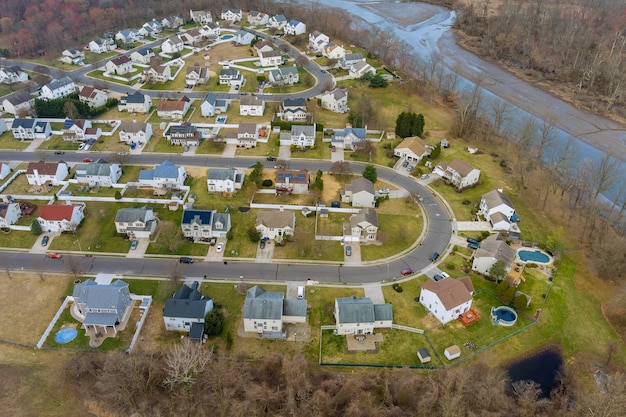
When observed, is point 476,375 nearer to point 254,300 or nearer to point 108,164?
point 254,300

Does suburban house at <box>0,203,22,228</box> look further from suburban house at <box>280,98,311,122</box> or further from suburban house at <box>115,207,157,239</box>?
suburban house at <box>280,98,311,122</box>

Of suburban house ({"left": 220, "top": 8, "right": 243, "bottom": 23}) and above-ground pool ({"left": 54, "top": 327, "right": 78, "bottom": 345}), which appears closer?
above-ground pool ({"left": 54, "top": 327, "right": 78, "bottom": 345})

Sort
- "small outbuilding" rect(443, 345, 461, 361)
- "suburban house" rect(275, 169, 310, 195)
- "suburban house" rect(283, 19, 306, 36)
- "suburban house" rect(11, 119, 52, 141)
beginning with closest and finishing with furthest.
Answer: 1. "small outbuilding" rect(443, 345, 461, 361)
2. "suburban house" rect(275, 169, 310, 195)
3. "suburban house" rect(11, 119, 52, 141)
4. "suburban house" rect(283, 19, 306, 36)

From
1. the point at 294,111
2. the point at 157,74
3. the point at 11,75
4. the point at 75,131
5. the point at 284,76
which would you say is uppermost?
the point at 284,76

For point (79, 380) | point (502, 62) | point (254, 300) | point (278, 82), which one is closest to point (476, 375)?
point (254, 300)

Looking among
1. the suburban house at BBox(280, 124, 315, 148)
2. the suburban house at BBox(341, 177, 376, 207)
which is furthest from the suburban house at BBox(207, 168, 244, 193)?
the suburban house at BBox(341, 177, 376, 207)

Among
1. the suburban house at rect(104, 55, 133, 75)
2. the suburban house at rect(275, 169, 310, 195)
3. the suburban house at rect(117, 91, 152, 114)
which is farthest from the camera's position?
the suburban house at rect(104, 55, 133, 75)

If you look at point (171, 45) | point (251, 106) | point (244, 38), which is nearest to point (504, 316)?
point (251, 106)

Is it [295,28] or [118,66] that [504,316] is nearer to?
[118,66]
